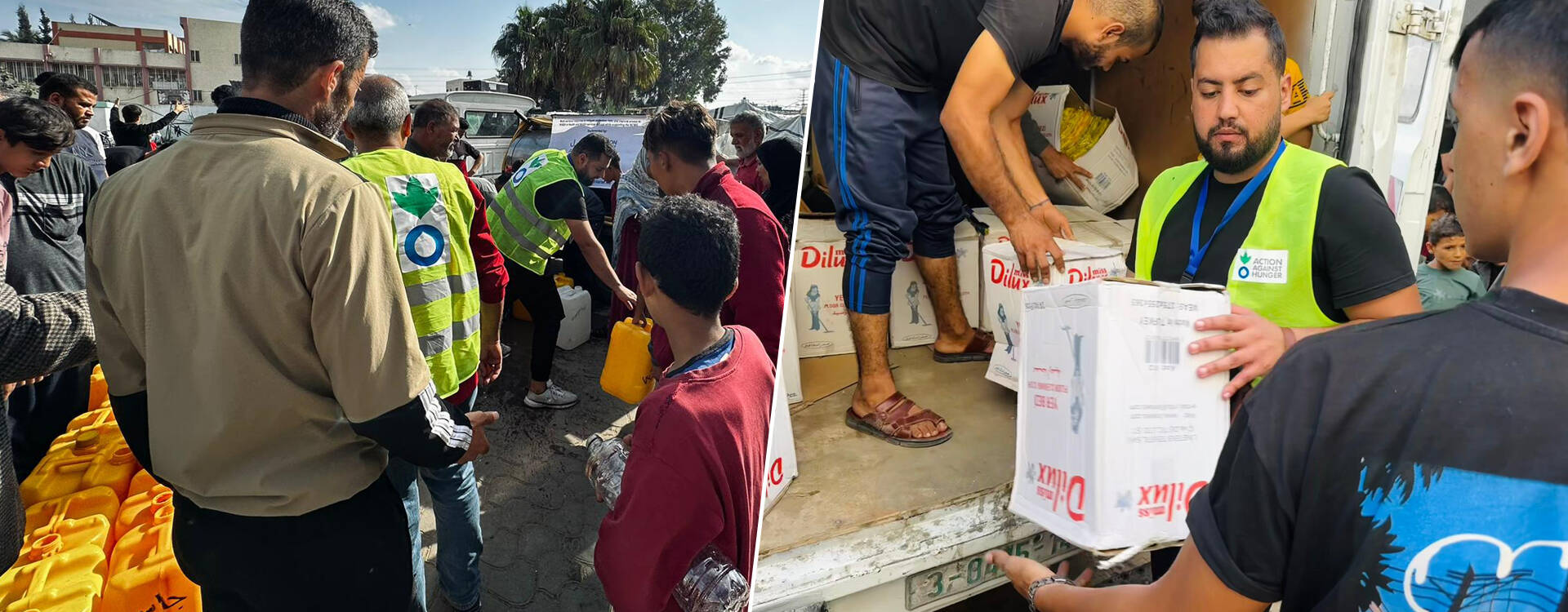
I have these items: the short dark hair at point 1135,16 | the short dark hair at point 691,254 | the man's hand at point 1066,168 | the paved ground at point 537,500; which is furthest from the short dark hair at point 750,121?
the short dark hair at point 691,254

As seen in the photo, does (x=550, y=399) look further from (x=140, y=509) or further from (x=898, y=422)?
(x=898, y=422)

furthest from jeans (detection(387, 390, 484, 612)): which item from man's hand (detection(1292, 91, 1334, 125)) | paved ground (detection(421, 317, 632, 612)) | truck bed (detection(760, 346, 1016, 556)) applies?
man's hand (detection(1292, 91, 1334, 125))

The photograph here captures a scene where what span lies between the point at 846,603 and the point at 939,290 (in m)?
1.44

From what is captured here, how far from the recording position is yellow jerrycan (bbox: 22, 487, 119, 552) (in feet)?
6.98

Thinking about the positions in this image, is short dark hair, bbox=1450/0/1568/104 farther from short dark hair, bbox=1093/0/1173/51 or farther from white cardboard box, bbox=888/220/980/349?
white cardboard box, bbox=888/220/980/349

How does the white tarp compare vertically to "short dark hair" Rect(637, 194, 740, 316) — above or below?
above

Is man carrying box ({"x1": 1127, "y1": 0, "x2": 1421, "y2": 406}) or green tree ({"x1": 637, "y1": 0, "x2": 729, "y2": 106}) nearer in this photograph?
man carrying box ({"x1": 1127, "y1": 0, "x2": 1421, "y2": 406})

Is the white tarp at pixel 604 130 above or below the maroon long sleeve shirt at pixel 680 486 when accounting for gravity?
above

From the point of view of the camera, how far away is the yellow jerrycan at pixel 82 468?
2.52 metres

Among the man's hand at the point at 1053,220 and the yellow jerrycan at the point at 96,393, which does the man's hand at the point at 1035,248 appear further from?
the yellow jerrycan at the point at 96,393

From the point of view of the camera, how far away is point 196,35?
1212cm

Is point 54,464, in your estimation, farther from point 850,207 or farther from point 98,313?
point 850,207

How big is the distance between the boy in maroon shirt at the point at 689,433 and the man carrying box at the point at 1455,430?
817 millimetres

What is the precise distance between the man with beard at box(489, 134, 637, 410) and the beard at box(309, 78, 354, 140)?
1.91m
